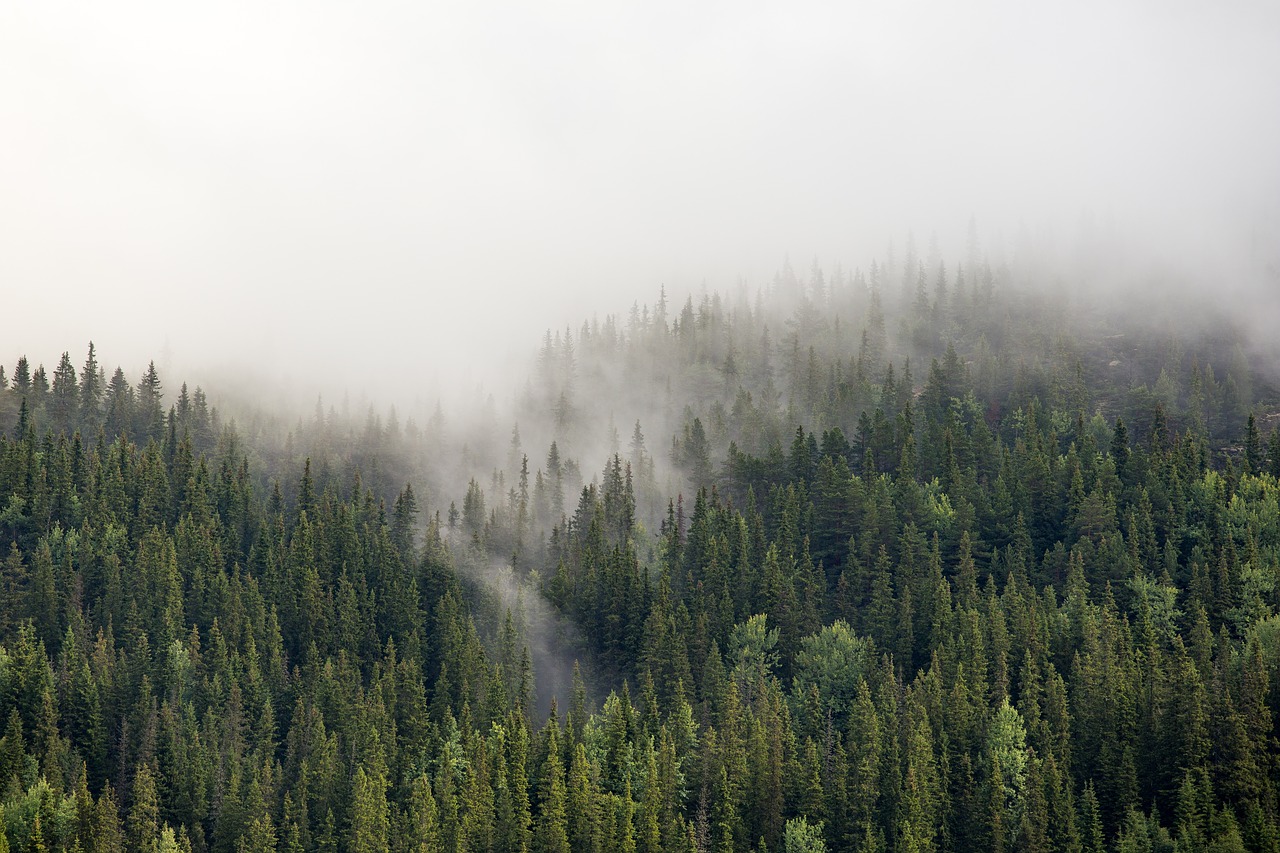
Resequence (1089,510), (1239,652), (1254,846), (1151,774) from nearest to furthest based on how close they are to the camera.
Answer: (1254,846)
(1151,774)
(1239,652)
(1089,510)

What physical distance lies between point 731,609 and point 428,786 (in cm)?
5551

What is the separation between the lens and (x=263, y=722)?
569 feet

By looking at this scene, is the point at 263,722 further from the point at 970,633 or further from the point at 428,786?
the point at 970,633

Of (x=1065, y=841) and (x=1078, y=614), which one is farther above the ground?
(x=1078, y=614)

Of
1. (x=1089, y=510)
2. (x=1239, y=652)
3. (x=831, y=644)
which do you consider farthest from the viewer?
(x=1089, y=510)

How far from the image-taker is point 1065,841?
142m

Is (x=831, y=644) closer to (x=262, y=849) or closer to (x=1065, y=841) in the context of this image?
(x=1065, y=841)

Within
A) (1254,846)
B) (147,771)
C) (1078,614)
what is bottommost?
(1254,846)

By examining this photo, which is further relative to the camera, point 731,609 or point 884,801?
point 731,609

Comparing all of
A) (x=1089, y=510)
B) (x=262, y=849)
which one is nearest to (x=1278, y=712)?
(x=1089, y=510)

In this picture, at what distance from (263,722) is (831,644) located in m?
67.8

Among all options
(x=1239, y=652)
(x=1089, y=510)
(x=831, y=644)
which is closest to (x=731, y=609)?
(x=831, y=644)

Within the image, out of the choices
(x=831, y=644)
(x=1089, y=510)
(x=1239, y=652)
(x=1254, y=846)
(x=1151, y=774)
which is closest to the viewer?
(x=1254, y=846)

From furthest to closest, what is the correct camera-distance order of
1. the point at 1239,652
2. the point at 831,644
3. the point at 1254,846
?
1. the point at 831,644
2. the point at 1239,652
3. the point at 1254,846
